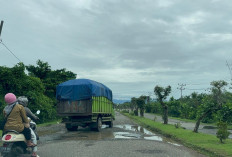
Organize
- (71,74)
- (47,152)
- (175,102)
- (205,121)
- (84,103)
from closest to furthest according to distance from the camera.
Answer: (47,152) → (84,103) → (205,121) → (71,74) → (175,102)

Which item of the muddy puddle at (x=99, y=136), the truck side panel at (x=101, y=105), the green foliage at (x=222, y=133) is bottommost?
the muddy puddle at (x=99, y=136)

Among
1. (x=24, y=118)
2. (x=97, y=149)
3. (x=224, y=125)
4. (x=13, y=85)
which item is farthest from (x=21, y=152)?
(x=13, y=85)

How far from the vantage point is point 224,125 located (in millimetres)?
12414

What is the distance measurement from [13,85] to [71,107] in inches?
352

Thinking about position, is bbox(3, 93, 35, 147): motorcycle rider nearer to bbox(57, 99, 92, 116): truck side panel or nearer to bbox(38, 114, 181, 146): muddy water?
bbox(38, 114, 181, 146): muddy water

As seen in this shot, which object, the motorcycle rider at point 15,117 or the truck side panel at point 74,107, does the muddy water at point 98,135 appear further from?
the motorcycle rider at point 15,117

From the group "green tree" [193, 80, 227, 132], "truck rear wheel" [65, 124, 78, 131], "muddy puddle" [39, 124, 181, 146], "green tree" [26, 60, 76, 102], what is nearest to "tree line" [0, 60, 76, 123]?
"green tree" [26, 60, 76, 102]

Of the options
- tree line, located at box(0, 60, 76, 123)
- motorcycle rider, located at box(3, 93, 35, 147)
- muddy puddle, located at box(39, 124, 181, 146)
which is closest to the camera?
motorcycle rider, located at box(3, 93, 35, 147)

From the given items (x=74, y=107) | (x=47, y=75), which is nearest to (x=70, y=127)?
(x=74, y=107)

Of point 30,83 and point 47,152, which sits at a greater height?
point 30,83

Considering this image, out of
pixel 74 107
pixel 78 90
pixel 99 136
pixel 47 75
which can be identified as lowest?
pixel 99 136

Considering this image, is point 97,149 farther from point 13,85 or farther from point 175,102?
point 175,102

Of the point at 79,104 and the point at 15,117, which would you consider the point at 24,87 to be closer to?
the point at 79,104

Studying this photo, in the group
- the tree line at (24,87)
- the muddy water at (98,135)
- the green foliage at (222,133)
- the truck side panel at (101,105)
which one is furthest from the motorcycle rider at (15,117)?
the tree line at (24,87)
